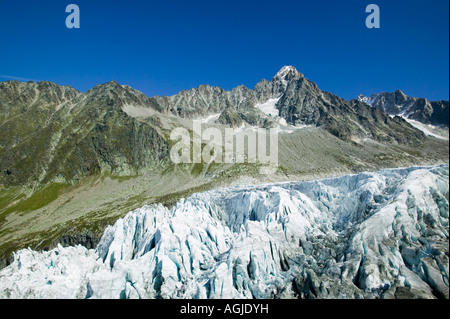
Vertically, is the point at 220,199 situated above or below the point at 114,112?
below

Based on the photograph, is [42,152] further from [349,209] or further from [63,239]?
[349,209]

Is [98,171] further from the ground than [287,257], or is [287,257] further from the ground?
[98,171]

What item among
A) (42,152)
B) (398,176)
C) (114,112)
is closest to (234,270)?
(398,176)

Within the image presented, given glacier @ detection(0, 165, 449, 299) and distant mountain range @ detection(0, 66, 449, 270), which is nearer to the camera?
glacier @ detection(0, 165, 449, 299)

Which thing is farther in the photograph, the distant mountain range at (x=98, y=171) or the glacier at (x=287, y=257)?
the distant mountain range at (x=98, y=171)

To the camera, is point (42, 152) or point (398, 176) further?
point (42, 152)

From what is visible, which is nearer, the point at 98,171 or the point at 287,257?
the point at 287,257
